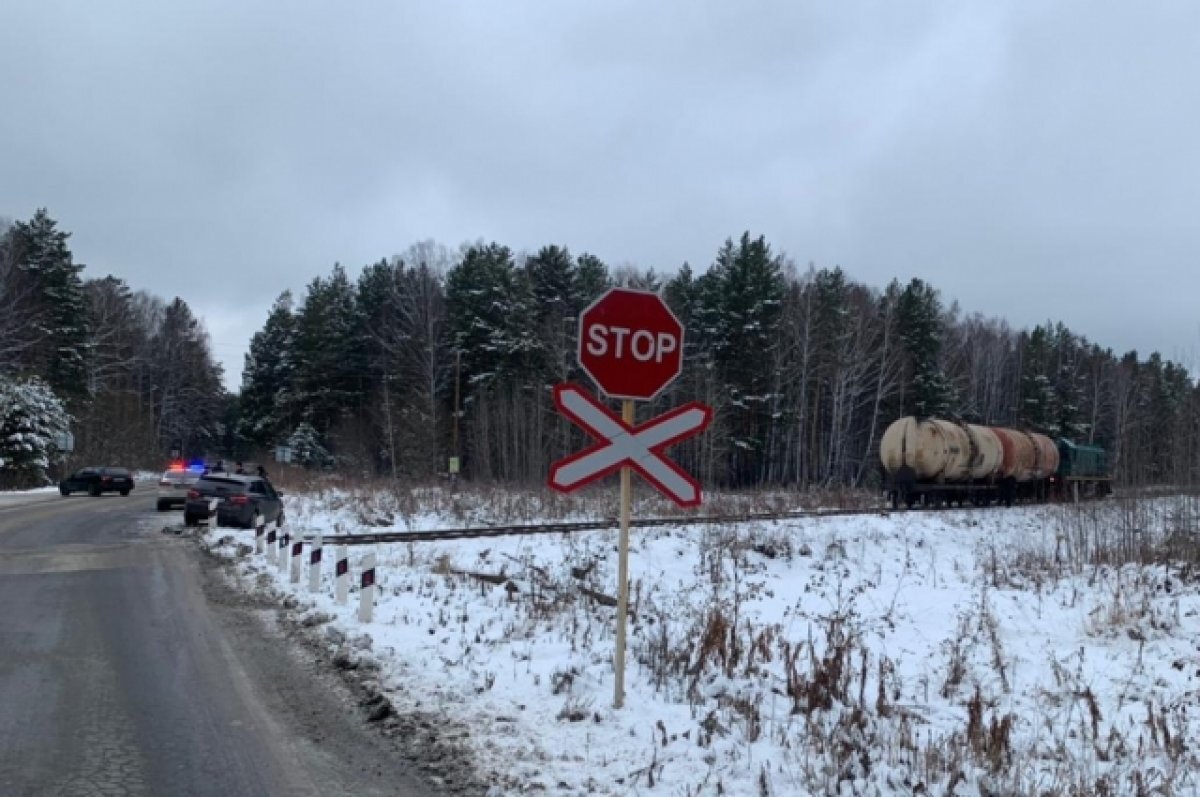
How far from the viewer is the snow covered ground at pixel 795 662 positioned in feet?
18.2

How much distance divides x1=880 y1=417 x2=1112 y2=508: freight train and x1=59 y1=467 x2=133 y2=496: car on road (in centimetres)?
3404

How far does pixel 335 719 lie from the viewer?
6.51 metres

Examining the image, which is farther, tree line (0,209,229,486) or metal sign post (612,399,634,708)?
tree line (0,209,229,486)

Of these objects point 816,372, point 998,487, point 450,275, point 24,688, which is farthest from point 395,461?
point 24,688

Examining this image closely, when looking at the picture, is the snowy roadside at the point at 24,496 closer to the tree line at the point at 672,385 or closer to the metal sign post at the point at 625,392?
the tree line at the point at 672,385

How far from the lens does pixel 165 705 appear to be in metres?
6.68

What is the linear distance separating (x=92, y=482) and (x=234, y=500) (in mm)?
21872

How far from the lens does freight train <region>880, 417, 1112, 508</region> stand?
32062 mm

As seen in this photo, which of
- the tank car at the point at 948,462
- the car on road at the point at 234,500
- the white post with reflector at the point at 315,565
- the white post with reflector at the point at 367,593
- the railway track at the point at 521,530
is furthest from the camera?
the tank car at the point at 948,462

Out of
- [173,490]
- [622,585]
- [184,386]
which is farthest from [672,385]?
[184,386]

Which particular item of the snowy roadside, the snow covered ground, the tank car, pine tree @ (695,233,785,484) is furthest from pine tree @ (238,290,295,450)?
the snow covered ground

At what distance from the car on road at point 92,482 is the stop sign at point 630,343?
40.3 meters

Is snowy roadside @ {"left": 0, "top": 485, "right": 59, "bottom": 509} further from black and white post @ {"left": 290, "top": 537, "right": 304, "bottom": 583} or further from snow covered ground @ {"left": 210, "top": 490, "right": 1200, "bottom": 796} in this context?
black and white post @ {"left": 290, "top": 537, "right": 304, "bottom": 583}

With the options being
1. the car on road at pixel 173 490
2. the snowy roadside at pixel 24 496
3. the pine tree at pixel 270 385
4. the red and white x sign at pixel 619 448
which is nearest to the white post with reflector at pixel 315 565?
the red and white x sign at pixel 619 448
